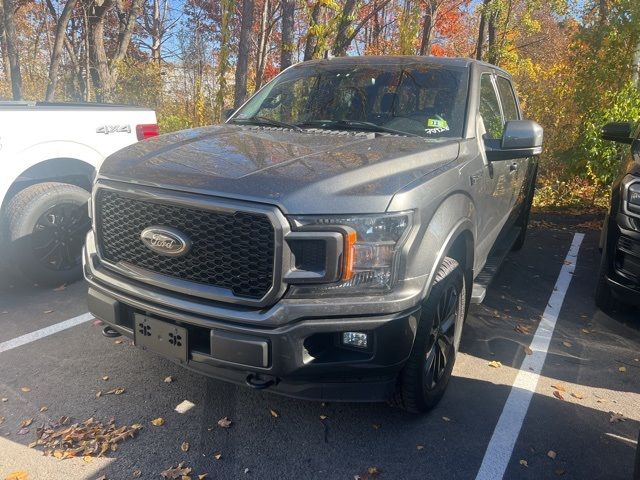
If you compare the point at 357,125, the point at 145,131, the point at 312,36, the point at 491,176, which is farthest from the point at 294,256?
the point at 312,36

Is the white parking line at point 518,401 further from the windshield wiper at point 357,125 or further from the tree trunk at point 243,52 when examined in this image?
the tree trunk at point 243,52

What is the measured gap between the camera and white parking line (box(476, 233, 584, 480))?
266 cm

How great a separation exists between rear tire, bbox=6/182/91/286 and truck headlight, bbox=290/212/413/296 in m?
3.06

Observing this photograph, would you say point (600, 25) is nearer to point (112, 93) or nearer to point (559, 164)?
point (559, 164)

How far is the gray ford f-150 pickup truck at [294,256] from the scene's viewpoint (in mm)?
2252

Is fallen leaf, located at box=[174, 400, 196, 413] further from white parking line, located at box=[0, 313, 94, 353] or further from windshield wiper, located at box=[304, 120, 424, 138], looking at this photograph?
windshield wiper, located at box=[304, 120, 424, 138]

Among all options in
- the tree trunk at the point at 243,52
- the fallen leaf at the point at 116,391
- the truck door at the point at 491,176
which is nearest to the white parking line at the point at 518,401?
the truck door at the point at 491,176

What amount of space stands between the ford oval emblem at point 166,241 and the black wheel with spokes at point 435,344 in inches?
46.6

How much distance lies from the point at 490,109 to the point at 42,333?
3.79 m

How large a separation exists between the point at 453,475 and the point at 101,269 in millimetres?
2107

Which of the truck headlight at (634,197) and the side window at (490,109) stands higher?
the side window at (490,109)

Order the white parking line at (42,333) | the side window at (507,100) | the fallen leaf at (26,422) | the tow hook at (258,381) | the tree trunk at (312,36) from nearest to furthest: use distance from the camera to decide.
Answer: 1. the tow hook at (258,381)
2. the fallen leaf at (26,422)
3. the white parking line at (42,333)
4. the side window at (507,100)
5. the tree trunk at (312,36)

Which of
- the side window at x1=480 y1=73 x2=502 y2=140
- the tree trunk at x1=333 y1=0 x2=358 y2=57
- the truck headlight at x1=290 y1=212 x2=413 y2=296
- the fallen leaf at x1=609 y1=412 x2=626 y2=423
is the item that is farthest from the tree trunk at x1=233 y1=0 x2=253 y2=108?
the fallen leaf at x1=609 y1=412 x2=626 y2=423

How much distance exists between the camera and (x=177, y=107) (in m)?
13.7
